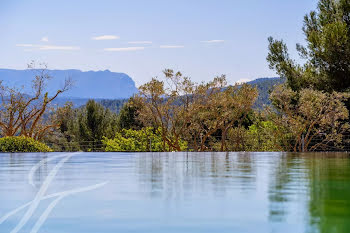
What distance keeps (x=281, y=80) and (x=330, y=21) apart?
3197 mm

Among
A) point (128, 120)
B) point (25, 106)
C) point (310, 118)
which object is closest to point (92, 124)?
point (128, 120)

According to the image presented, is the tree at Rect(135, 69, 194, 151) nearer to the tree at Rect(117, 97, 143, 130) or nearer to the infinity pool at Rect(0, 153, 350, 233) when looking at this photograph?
the tree at Rect(117, 97, 143, 130)

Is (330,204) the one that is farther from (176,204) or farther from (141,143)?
(141,143)

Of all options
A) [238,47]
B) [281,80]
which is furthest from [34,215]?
[238,47]

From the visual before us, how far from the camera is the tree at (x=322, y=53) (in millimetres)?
18417

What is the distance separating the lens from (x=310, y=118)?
18.7 m

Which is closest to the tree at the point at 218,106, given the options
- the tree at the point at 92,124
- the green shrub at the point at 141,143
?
the green shrub at the point at 141,143

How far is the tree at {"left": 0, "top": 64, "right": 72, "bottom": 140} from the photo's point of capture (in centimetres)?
2133

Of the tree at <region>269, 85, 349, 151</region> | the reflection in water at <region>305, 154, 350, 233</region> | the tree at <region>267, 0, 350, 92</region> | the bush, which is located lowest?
the reflection in water at <region>305, 154, 350, 233</region>

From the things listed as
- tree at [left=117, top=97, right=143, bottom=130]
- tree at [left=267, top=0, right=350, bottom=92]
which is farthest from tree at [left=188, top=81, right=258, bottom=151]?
tree at [left=117, top=97, right=143, bottom=130]

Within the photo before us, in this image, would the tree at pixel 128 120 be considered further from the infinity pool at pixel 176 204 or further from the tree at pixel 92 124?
the infinity pool at pixel 176 204

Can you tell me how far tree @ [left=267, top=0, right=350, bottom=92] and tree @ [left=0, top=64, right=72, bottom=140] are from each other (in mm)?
9159

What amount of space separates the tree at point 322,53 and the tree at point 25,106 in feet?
30.1

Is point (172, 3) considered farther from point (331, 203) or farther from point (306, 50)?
point (331, 203)
